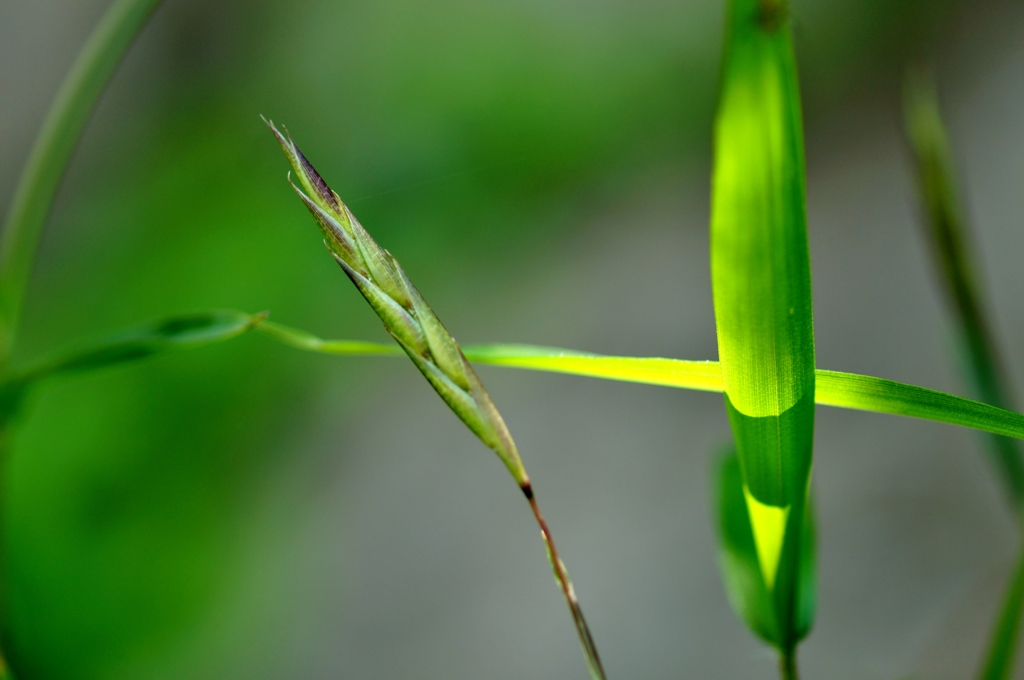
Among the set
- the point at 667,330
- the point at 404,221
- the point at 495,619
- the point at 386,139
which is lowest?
the point at 495,619

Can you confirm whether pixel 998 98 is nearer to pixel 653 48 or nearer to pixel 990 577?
pixel 653 48

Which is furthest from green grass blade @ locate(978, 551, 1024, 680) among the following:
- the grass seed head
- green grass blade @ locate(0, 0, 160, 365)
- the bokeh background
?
the bokeh background

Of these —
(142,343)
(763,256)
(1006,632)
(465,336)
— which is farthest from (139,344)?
(465,336)

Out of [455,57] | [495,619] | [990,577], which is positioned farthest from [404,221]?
[990,577]

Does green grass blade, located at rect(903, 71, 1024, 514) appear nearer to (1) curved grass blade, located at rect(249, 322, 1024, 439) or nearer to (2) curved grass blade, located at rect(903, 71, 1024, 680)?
(2) curved grass blade, located at rect(903, 71, 1024, 680)

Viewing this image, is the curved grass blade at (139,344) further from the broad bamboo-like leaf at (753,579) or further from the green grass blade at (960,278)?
the green grass blade at (960,278)

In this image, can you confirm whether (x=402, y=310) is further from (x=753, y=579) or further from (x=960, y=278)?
Answer: (x=960, y=278)
